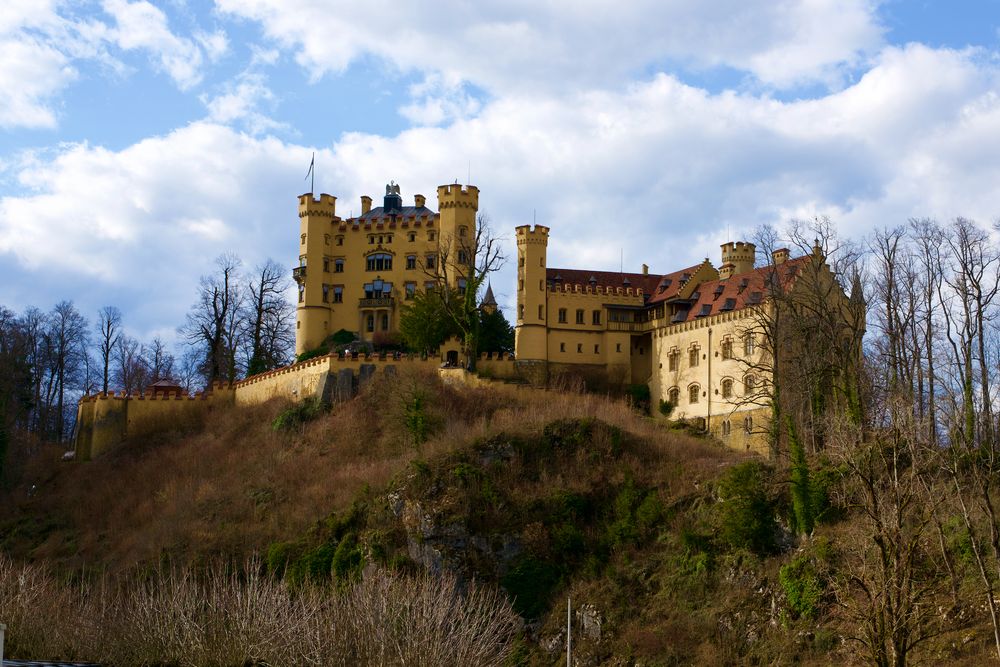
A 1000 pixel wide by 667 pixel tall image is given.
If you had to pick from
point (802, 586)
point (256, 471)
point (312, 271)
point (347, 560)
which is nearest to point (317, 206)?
point (312, 271)

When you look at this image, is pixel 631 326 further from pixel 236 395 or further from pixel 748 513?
pixel 748 513

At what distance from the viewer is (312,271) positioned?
8394cm

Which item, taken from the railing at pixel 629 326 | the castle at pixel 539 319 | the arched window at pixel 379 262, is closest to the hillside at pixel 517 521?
the castle at pixel 539 319

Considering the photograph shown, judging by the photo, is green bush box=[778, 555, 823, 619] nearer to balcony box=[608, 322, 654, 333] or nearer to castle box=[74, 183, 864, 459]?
castle box=[74, 183, 864, 459]

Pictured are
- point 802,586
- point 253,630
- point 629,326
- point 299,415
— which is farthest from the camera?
point 629,326

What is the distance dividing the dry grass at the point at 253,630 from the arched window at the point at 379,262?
40880 millimetres

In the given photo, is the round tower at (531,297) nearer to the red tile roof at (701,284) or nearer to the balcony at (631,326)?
the red tile roof at (701,284)

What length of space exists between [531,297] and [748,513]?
29.1 m

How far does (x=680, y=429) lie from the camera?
6912 centimetres

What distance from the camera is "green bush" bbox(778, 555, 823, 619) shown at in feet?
148

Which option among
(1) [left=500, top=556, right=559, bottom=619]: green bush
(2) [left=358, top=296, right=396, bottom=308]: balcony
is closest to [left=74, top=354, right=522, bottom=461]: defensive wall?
(2) [left=358, top=296, right=396, bottom=308]: balcony

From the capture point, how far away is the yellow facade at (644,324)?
232ft

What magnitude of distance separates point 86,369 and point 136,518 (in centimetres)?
4196

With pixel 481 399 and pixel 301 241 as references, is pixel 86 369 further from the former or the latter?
pixel 481 399
